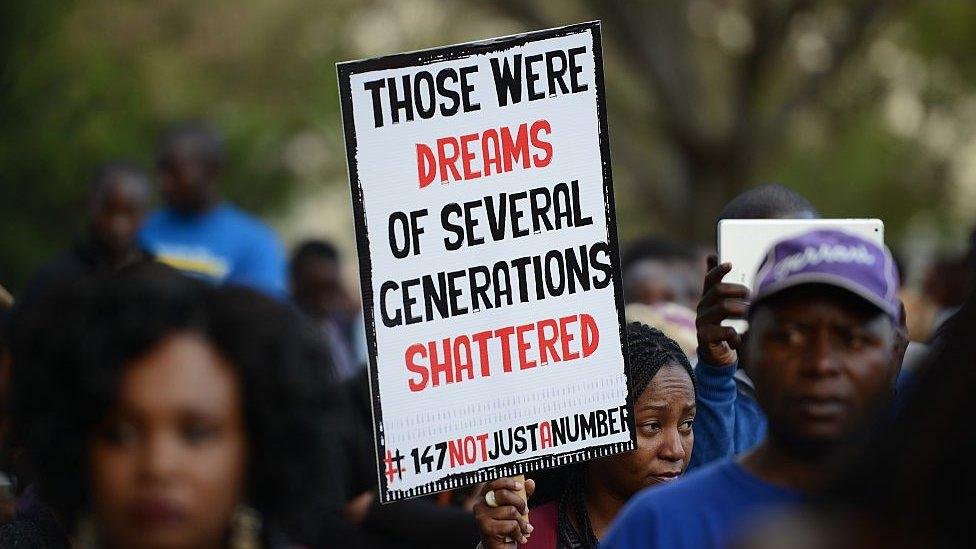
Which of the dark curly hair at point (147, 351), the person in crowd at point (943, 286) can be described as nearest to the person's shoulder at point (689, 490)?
the dark curly hair at point (147, 351)

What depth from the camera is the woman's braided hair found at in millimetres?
4602

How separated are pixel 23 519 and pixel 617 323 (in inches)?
65.2

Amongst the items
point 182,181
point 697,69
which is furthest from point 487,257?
point 697,69

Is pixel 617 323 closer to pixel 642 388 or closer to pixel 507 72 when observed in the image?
pixel 642 388

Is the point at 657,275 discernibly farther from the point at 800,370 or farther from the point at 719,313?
the point at 800,370

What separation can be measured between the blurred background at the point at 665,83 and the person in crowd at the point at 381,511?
9921 mm

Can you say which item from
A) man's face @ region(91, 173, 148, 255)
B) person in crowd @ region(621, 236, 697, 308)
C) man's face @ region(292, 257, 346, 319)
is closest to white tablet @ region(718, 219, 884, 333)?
person in crowd @ region(621, 236, 697, 308)

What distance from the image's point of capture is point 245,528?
9.59ft

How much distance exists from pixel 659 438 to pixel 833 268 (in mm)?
1444

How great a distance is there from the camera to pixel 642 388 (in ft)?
15.9

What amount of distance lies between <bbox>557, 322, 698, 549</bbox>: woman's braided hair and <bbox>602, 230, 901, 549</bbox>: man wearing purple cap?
117 centimetres

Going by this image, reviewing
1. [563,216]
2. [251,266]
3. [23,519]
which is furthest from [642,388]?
[251,266]

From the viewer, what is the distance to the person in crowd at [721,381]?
15.0 feet

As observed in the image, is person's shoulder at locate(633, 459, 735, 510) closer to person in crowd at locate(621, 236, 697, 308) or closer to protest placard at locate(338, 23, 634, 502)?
protest placard at locate(338, 23, 634, 502)
